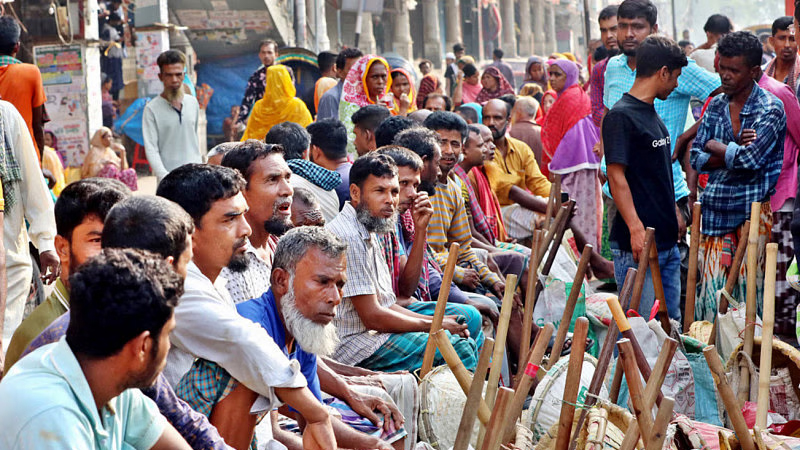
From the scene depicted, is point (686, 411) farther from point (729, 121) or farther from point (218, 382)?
point (218, 382)

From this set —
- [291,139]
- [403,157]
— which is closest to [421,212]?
[403,157]

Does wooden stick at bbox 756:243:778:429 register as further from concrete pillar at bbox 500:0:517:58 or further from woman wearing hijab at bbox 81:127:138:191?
concrete pillar at bbox 500:0:517:58

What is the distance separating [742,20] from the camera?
217 ft

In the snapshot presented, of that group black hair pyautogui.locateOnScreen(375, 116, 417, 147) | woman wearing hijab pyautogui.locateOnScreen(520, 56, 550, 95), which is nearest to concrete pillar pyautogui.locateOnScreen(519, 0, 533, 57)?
woman wearing hijab pyautogui.locateOnScreen(520, 56, 550, 95)

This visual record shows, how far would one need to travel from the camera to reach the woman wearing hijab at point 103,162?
33.7ft

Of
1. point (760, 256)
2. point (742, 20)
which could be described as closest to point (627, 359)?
point (760, 256)

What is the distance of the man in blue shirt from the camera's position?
1.91 metres

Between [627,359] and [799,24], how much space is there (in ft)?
5.94

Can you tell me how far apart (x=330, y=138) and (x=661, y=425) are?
3.52 meters

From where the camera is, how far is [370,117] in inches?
258

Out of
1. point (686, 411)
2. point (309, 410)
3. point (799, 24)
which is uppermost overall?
point (799, 24)

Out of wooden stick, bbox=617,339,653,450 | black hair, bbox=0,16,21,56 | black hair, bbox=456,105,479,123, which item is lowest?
wooden stick, bbox=617,339,653,450

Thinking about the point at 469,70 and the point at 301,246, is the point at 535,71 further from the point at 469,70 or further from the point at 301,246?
the point at 301,246

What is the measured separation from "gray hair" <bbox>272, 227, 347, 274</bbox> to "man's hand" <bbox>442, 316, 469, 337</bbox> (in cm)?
134
